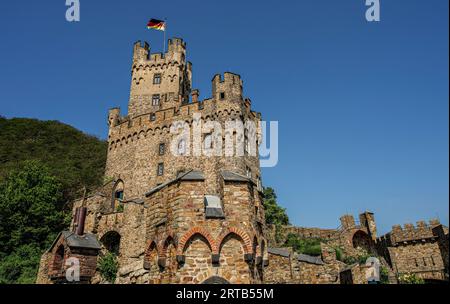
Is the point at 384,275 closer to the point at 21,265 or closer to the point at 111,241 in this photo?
the point at 111,241

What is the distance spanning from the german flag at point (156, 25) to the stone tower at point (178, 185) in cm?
240

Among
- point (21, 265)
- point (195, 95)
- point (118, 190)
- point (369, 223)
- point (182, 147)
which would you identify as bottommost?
point (21, 265)

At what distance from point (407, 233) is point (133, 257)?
26.5 m

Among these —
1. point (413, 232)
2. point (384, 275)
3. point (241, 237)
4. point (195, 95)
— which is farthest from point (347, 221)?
point (241, 237)

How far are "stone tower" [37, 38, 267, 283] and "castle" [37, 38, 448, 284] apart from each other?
38mm

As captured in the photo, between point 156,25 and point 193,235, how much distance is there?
1449 inches

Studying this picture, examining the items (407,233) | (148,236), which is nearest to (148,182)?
(148,236)

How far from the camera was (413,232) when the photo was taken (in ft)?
104

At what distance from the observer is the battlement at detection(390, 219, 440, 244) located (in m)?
30.9

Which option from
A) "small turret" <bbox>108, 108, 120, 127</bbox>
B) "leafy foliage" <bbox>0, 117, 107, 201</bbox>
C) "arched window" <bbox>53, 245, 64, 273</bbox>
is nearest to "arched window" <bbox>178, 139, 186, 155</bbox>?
"small turret" <bbox>108, 108, 120, 127</bbox>

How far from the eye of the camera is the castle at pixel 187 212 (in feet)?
28.6

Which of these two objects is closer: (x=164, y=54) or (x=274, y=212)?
(x=274, y=212)

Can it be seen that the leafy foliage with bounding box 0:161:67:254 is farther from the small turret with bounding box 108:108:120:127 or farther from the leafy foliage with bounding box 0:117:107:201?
the small turret with bounding box 108:108:120:127

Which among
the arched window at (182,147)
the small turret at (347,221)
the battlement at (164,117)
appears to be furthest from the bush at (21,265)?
the small turret at (347,221)
